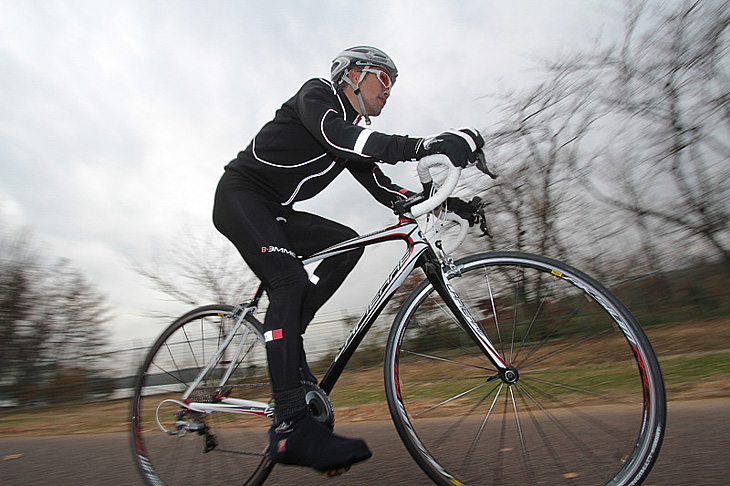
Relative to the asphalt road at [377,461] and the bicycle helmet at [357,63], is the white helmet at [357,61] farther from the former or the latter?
the asphalt road at [377,461]

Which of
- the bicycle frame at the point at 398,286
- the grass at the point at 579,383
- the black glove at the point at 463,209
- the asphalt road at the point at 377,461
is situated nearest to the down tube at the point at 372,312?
the bicycle frame at the point at 398,286

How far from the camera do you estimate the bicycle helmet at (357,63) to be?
2.60 metres

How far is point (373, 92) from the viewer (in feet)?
8.70

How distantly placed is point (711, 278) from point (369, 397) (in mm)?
6082

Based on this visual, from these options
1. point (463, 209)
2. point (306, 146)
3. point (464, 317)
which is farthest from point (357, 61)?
point (464, 317)

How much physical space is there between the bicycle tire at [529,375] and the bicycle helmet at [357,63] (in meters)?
1.07

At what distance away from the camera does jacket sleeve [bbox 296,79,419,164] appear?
6.86ft

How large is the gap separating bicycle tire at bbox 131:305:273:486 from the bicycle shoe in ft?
1.40

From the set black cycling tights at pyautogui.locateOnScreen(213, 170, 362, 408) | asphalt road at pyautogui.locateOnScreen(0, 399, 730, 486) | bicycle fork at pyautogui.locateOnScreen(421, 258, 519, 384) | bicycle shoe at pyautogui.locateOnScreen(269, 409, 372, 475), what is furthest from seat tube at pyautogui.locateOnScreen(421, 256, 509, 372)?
asphalt road at pyautogui.locateOnScreen(0, 399, 730, 486)

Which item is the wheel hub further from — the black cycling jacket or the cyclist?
the black cycling jacket

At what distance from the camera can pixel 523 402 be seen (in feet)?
7.53

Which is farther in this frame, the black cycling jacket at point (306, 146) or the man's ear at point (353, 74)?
the man's ear at point (353, 74)

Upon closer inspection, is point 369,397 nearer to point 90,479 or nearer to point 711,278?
point 90,479

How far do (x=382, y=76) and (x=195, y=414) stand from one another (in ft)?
6.52
